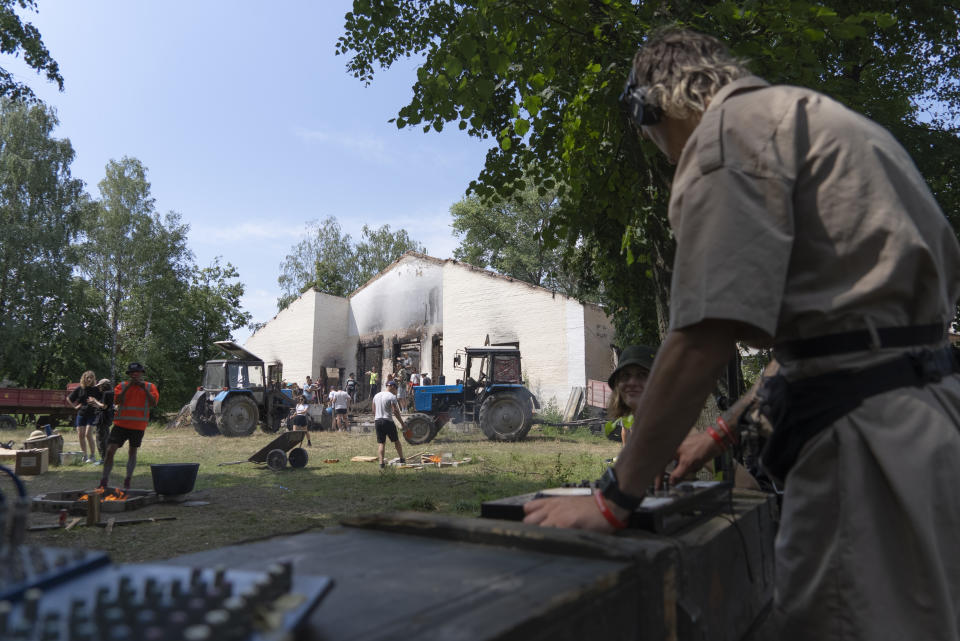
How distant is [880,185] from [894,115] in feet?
24.2

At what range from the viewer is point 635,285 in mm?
7027

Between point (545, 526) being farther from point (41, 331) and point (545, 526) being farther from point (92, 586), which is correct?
point (41, 331)

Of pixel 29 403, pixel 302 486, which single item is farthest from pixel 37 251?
pixel 302 486

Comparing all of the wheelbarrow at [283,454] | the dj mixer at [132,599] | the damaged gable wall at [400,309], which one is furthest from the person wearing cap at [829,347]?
the damaged gable wall at [400,309]

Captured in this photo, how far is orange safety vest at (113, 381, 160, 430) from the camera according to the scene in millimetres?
8789

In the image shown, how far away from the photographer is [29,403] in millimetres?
21531

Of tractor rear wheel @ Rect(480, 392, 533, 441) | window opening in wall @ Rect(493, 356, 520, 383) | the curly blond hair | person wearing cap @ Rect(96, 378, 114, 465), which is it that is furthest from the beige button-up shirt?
window opening in wall @ Rect(493, 356, 520, 383)

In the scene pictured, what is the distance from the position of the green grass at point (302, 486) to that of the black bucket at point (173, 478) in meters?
0.23

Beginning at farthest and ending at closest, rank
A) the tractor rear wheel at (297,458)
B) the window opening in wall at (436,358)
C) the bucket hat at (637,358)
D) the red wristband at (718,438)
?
the window opening in wall at (436,358) < the tractor rear wheel at (297,458) < the bucket hat at (637,358) < the red wristband at (718,438)

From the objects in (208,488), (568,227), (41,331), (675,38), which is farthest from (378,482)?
(41,331)

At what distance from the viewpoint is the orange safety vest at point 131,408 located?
8.79 metres

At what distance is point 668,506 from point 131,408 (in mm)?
9134

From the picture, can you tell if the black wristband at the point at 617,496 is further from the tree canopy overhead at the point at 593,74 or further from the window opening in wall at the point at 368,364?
the window opening in wall at the point at 368,364

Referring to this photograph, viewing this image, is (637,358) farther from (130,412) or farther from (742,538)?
(130,412)
